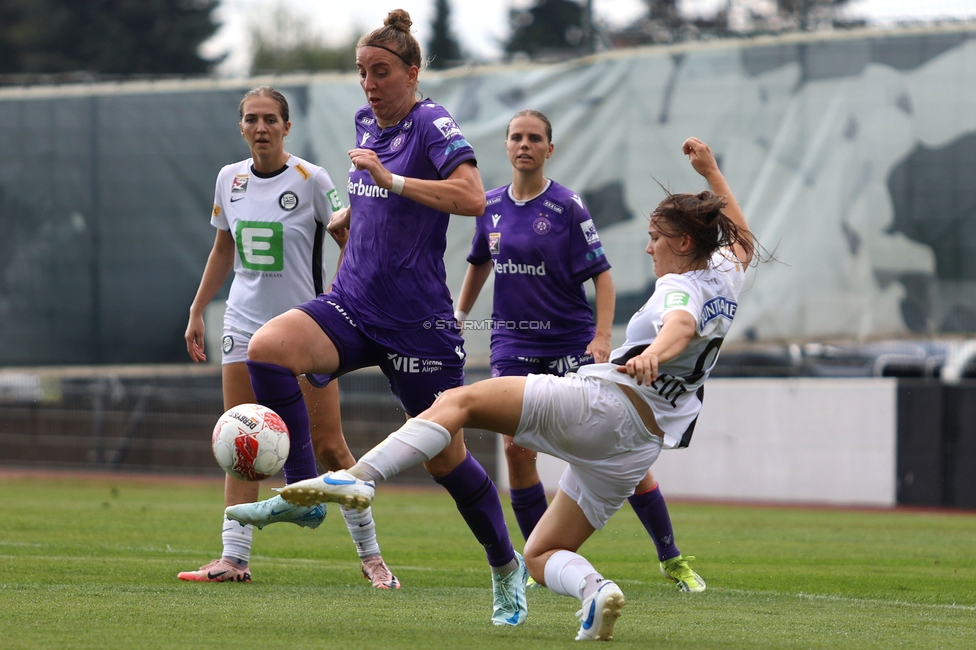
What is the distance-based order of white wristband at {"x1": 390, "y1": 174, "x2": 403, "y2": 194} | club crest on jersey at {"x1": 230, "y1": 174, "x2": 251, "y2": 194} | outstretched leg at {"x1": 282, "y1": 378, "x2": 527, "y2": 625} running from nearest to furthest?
outstretched leg at {"x1": 282, "y1": 378, "x2": 527, "y2": 625} < white wristband at {"x1": 390, "y1": 174, "x2": 403, "y2": 194} < club crest on jersey at {"x1": 230, "y1": 174, "x2": 251, "y2": 194}

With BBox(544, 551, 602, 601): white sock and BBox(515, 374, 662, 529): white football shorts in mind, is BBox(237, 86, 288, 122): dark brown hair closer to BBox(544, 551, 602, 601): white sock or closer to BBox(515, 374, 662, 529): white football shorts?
BBox(515, 374, 662, 529): white football shorts

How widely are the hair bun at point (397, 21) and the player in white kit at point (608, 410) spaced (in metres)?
1.62

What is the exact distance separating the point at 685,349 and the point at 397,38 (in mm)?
2084

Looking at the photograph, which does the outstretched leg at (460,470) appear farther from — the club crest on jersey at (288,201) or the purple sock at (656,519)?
the club crest on jersey at (288,201)

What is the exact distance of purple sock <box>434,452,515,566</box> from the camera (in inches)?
205

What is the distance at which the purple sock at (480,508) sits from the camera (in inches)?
205

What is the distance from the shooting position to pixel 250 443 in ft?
17.1

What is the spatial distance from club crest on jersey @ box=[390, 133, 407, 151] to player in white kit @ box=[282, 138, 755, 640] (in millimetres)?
1424

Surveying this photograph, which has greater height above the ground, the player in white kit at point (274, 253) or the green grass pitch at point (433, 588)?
the player in white kit at point (274, 253)

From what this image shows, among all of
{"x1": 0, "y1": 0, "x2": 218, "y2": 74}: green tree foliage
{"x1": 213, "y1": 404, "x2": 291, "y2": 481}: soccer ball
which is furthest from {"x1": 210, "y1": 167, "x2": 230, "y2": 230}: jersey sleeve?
{"x1": 0, "y1": 0, "x2": 218, "y2": 74}: green tree foliage

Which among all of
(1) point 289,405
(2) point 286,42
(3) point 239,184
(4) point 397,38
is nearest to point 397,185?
(4) point 397,38

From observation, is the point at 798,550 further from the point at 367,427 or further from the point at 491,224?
the point at 367,427

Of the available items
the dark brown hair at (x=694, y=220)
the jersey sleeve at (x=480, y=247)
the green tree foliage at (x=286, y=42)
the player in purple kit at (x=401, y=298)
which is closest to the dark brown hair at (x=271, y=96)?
the player in purple kit at (x=401, y=298)

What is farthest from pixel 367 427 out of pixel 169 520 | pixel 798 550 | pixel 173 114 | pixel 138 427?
pixel 798 550
